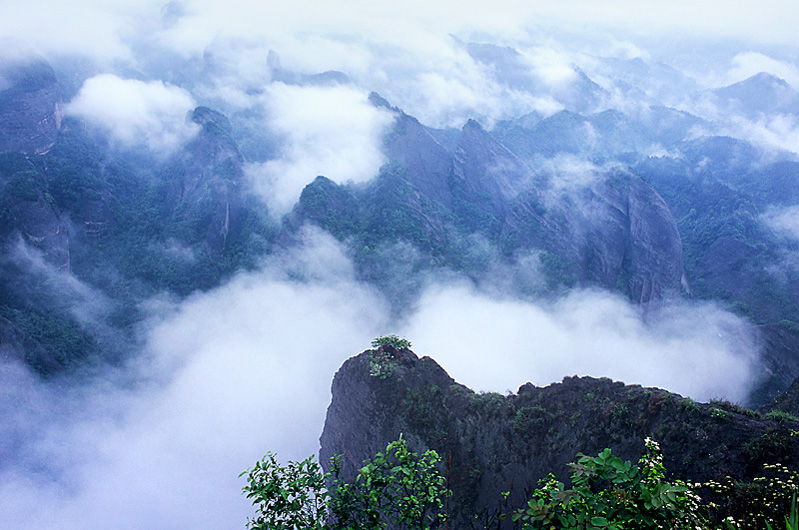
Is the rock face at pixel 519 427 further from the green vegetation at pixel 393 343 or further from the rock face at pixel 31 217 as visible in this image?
the rock face at pixel 31 217

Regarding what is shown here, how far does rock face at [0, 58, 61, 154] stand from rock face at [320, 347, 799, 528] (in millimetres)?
84461

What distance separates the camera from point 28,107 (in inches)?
3339

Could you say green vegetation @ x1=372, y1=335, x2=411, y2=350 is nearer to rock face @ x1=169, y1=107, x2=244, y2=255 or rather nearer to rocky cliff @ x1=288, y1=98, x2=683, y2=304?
rocky cliff @ x1=288, y1=98, x2=683, y2=304

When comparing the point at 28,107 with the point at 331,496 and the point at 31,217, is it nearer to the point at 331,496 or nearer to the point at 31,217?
the point at 31,217

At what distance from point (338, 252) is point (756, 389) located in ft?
175

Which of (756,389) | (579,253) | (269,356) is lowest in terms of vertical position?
(756,389)

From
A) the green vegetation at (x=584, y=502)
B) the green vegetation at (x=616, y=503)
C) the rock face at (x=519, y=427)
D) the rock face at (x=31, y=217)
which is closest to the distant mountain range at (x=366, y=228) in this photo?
the rock face at (x=31, y=217)

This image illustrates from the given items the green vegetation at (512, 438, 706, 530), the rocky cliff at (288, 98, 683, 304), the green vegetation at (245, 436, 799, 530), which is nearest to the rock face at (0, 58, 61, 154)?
the rocky cliff at (288, 98, 683, 304)

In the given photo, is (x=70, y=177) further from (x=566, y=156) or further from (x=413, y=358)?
(x=566, y=156)

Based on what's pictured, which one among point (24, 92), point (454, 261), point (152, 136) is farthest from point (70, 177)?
point (454, 261)

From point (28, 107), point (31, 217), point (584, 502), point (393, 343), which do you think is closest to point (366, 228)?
point (31, 217)

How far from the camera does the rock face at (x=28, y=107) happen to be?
81750 millimetres

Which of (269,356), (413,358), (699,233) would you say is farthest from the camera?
(699,233)

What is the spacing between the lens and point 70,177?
74.4m
